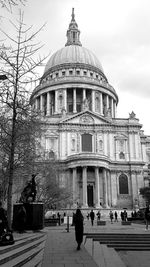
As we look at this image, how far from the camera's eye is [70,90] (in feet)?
273

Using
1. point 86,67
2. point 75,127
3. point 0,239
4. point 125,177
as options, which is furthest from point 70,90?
point 0,239

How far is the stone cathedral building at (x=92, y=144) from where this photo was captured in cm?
6000

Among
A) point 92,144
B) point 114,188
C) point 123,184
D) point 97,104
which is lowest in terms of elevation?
point 114,188

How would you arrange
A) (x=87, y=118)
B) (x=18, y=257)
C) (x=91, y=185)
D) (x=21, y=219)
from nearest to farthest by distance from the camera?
(x=18, y=257) → (x=21, y=219) → (x=91, y=185) → (x=87, y=118)

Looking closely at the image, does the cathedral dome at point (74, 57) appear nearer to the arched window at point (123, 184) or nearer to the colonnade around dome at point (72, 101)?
the colonnade around dome at point (72, 101)

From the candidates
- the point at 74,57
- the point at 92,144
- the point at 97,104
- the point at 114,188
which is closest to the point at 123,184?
the point at 114,188

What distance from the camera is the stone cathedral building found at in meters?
60.0

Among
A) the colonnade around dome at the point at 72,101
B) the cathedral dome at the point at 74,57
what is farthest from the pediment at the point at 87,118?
the cathedral dome at the point at 74,57

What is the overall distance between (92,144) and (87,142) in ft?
3.90

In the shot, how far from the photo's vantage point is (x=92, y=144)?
220 ft

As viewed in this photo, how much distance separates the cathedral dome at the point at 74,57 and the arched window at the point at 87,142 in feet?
100

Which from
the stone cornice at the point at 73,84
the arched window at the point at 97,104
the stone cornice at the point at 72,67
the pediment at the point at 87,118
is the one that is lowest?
the pediment at the point at 87,118

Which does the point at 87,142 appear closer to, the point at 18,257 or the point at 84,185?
the point at 84,185

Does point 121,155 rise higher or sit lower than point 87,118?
lower
